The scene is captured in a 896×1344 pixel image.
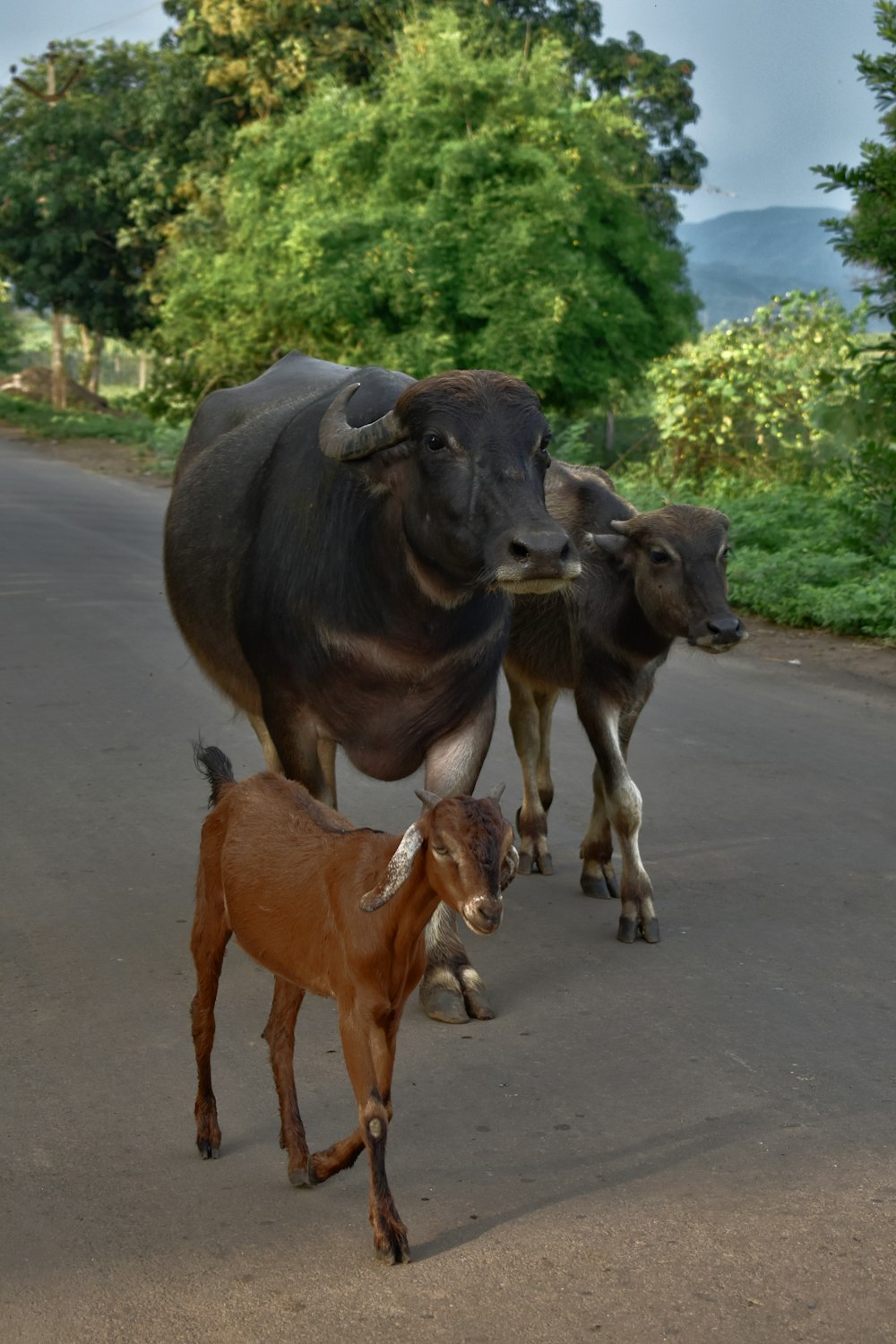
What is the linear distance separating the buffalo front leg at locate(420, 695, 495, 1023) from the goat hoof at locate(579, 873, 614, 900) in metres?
1.18

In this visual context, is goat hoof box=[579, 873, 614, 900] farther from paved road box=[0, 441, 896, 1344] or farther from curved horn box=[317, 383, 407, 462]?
curved horn box=[317, 383, 407, 462]

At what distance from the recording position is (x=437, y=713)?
5730mm

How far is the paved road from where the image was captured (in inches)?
144

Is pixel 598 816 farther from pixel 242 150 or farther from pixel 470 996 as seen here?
pixel 242 150

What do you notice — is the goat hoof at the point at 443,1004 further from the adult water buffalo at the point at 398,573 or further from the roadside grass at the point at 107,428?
the roadside grass at the point at 107,428

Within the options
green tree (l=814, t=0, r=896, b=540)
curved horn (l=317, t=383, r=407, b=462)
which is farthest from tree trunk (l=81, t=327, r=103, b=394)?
curved horn (l=317, t=383, r=407, b=462)

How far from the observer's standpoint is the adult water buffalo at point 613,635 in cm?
635

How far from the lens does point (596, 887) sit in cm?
680

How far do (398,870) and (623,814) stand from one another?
9.34ft

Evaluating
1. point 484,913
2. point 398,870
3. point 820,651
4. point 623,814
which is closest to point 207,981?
point 398,870

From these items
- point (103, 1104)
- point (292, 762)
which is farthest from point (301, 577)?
point (103, 1104)

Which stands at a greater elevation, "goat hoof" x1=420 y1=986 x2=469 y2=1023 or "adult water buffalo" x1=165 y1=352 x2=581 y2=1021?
"adult water buffalo" x1=165 y1=352 x2=581 y2=1021

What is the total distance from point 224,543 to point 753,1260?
371cm

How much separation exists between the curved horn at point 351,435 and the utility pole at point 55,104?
3101cm
